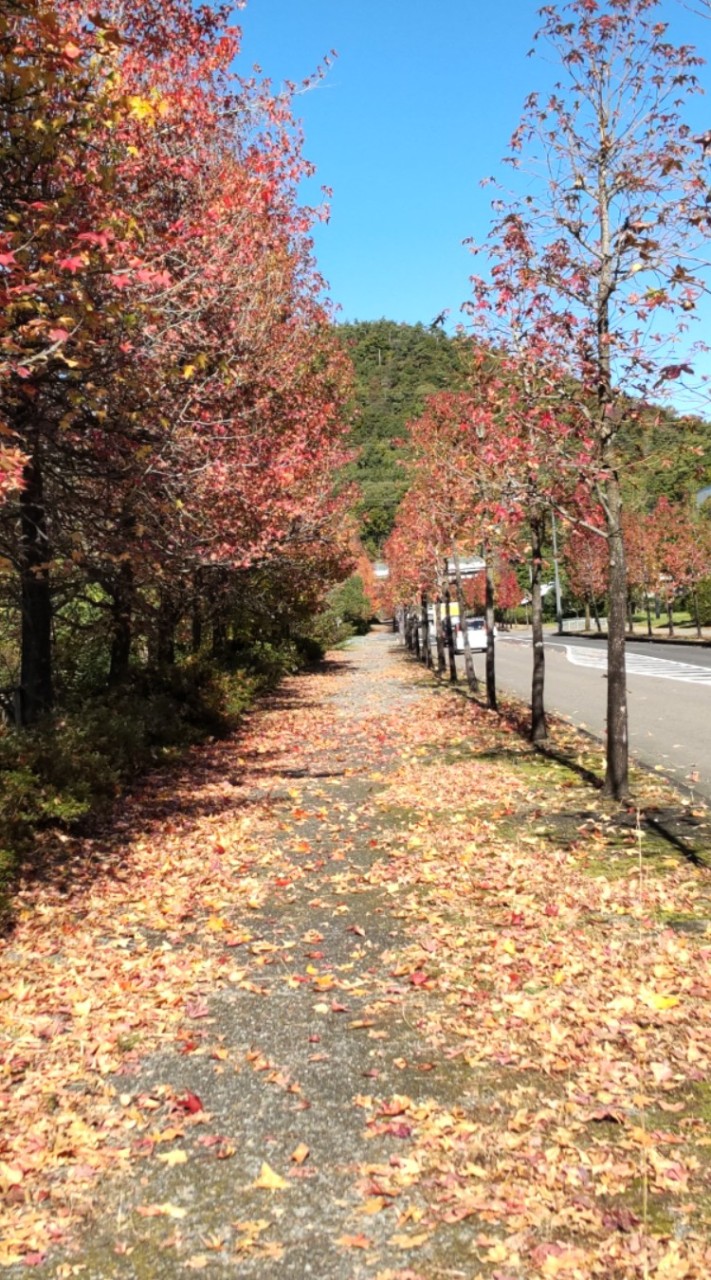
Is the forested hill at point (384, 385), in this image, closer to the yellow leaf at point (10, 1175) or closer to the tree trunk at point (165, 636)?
the tree trunk at point (165, 636)

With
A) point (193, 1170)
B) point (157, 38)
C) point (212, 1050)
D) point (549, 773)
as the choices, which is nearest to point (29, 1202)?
point (193, 1170)

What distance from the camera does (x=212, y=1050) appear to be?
426cm

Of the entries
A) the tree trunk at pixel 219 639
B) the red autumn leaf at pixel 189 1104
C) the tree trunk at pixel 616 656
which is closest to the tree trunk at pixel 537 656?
the tree trunk at pixel 616 656

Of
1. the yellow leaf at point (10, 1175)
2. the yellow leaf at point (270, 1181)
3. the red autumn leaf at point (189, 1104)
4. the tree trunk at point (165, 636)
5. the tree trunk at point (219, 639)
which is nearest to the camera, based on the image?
the yellow leaf at point (270, 1181)

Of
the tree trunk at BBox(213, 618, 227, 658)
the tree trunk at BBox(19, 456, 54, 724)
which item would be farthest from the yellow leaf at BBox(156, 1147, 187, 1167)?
the tree trunk at BBox(213, 618, 227, 658)

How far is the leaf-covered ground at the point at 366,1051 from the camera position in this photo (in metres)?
2.97

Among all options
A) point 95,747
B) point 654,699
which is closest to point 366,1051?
point 95,747

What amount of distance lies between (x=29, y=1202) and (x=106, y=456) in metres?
6.44

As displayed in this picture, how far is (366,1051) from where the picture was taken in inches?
165

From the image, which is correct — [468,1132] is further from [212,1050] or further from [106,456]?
[106,456]

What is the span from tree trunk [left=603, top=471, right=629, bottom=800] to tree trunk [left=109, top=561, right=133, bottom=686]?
522cm

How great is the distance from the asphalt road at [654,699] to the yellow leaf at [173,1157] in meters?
6.73

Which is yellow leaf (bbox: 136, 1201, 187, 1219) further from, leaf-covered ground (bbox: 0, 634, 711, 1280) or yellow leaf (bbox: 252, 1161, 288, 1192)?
yellow leaf (bbox: 252, 1161, 288, 1192)

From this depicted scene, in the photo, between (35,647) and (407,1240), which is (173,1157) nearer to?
(407,1240)
